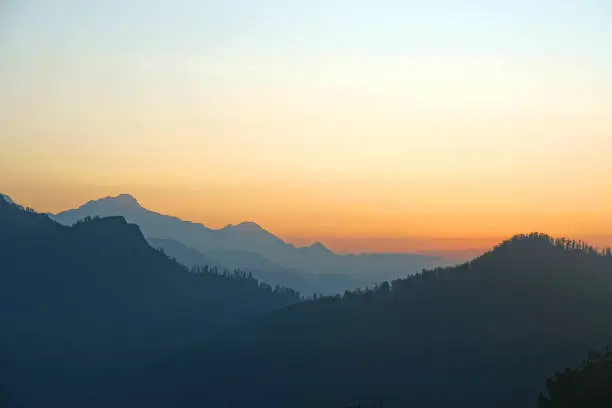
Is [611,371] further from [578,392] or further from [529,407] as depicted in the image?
[529,407]

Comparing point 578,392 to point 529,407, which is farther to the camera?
point 529,407

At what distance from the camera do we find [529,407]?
19988 cm

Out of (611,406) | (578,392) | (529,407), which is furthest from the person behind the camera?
(529,407)

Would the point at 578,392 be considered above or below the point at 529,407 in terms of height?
above

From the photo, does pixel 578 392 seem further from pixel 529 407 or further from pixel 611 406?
pixel 529 407

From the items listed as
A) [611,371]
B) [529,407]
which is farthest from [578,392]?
[529,407]

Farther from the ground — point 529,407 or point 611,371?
point 611,371

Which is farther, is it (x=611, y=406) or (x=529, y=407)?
(x=529, y=407)

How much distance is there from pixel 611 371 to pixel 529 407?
11078 cm

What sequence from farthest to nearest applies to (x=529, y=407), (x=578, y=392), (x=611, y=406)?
(x=529, y=407)
(x=578, y=392)
(x=611, y=406)

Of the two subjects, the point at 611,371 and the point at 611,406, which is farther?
the point at 611,371

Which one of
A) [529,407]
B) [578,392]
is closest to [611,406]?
[578,392]

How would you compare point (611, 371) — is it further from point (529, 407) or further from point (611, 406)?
point (529, 407)

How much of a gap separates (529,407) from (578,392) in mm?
111273
